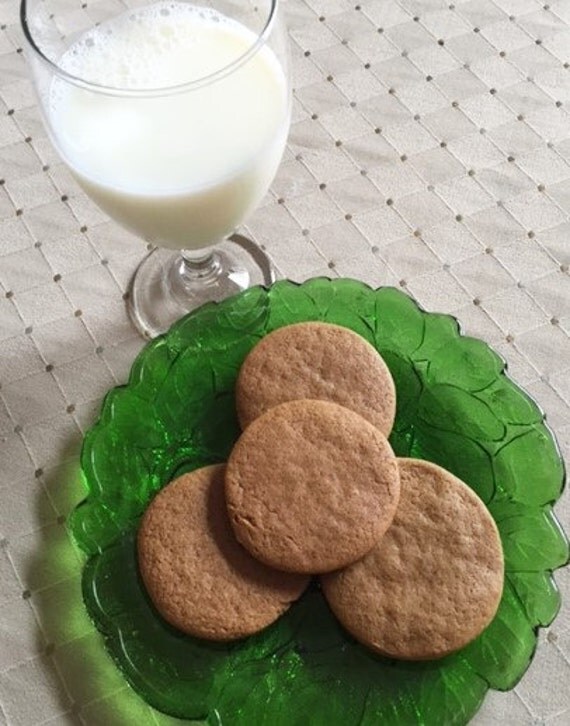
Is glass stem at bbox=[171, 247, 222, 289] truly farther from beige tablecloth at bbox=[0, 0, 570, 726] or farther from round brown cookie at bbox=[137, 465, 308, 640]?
round brown cookie at bbox=[137, 465, 308, 640]

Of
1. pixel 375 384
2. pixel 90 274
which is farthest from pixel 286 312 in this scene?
pixel 90 274

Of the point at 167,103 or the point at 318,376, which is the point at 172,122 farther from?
the point at 318,376

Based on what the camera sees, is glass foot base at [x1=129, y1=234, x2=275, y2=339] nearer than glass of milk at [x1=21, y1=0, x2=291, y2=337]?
No

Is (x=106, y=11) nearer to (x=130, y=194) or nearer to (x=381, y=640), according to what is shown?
(x=130, y=194)

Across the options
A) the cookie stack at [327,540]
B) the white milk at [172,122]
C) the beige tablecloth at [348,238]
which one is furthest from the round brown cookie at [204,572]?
the white milk at [172,122]

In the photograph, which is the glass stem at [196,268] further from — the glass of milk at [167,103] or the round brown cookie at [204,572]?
the round brown cookie at [204,572]

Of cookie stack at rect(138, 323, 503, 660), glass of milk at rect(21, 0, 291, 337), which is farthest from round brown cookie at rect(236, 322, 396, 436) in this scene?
glass of milk at rect(21, 0, 291, 337)
